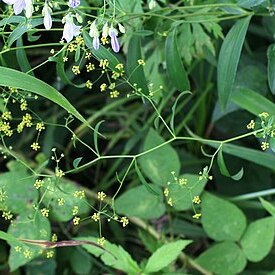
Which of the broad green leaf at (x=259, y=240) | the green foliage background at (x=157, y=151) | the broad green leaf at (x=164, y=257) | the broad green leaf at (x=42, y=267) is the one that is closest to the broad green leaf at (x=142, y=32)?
the green foliage background at (x=157, y=151)

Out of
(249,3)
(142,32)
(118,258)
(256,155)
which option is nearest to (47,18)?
(142,32)

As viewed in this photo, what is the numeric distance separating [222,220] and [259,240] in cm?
8

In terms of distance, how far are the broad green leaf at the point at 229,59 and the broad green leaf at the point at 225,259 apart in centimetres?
33

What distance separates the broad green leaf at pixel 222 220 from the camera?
52.7 inches

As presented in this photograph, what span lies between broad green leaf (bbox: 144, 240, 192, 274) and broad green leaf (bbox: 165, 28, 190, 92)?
274mm

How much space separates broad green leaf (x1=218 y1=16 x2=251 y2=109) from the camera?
1.14m

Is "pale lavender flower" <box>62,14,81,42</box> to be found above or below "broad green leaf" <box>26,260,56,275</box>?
above

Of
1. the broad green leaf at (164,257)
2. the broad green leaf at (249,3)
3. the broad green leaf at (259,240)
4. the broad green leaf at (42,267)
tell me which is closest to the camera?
the broad green leaf at (249,3)

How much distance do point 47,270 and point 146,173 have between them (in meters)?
0.30

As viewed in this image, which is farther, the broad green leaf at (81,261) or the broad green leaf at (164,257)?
the broad green leaf at (81,261)

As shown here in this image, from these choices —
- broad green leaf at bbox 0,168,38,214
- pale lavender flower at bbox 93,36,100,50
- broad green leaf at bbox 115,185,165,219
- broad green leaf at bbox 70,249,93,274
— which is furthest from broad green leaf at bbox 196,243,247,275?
pale lavender flower at bbox 93,36,100,50

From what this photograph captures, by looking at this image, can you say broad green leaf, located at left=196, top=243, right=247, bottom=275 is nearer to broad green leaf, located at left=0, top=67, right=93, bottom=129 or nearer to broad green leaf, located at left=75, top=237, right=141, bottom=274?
broad green leaf, located at left=75, top=237, right=141, bottom=274

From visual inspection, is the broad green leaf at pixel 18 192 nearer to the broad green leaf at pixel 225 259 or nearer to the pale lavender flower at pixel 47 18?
the broad green leaf at pixel 225 259

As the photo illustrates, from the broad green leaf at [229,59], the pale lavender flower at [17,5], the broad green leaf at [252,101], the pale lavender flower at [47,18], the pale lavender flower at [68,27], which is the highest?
the pale lavender flower at [17,5]
